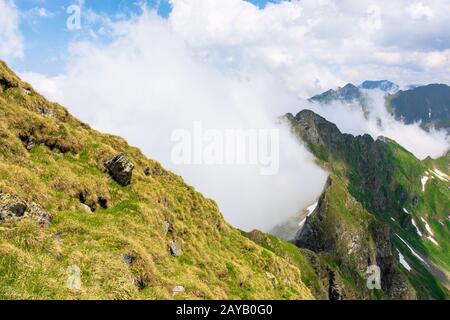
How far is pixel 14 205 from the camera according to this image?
86.2 ft

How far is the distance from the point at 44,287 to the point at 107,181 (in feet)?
70.3

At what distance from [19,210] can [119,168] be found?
51.9 feet

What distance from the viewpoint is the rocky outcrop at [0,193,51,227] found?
83.6 ft

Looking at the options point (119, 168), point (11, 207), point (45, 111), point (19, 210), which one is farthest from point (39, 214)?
point (45, 111)

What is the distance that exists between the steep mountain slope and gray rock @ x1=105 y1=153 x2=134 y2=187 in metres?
0.11

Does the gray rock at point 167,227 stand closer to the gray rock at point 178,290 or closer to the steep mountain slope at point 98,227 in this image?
the steep mountain slope at point 98,227

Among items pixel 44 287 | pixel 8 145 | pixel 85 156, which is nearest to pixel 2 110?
pixel 8 145

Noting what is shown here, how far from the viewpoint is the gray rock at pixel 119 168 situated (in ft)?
137

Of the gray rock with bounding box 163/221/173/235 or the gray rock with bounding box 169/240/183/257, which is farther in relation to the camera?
the gray rock with bounding box 163/221/173/235

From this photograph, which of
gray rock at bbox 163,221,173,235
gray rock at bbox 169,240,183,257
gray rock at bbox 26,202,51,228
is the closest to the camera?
gray rock at bbox 26,202,51,228

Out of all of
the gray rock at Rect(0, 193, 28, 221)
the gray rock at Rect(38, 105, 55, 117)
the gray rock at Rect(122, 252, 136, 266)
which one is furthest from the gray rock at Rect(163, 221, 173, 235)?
→ the gray rock at Rect(38, 105, 55, 117)

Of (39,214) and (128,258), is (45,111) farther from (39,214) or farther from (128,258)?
(128,258)

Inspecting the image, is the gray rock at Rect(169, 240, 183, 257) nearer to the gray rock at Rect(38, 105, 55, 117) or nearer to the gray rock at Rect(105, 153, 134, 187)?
the gray rock at Rect(105, 153, 134, 187)
